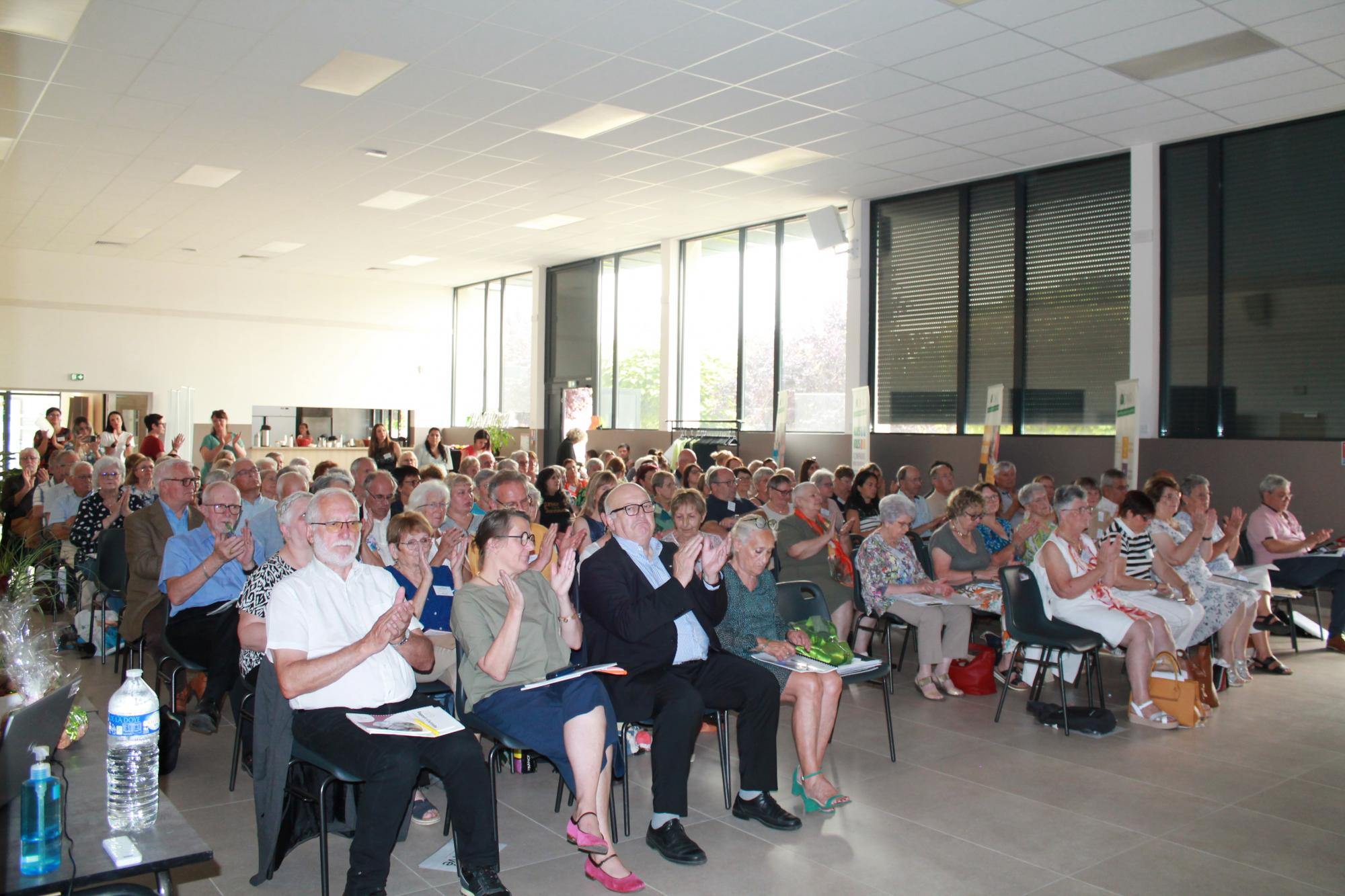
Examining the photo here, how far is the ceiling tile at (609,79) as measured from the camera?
7.32m

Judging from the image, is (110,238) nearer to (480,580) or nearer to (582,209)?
(582,209)

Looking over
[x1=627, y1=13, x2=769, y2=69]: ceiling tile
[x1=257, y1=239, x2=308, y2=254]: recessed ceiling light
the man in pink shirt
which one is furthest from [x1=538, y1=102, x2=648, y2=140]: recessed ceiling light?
[x1=257, y1=239, x2=308, y2=254]: recessed ceiling light

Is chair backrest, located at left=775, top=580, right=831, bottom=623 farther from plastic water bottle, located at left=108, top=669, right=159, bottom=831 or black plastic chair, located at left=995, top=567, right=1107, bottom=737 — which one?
plastic water bottle, located at left=108, top=669, right=159, bottom=831

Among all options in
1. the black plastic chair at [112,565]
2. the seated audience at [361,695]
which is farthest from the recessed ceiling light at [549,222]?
the seated audience at [361,695]

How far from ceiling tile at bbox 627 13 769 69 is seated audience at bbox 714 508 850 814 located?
3.72 meters

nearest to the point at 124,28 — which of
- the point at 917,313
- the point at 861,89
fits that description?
the point at 861,89

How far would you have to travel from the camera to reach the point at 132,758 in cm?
228

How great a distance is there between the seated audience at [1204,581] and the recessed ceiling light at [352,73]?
249 inches

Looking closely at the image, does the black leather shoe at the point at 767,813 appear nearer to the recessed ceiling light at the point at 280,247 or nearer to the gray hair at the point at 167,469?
the gray hair at the point at 167,469

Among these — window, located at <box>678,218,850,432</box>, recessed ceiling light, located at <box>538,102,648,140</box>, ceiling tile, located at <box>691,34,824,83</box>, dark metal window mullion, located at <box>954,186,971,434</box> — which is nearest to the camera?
ceiling tile, located at <box>691,34,824,83</box>

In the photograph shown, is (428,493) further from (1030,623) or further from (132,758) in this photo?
(1030,623)

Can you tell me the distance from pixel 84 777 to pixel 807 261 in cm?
1110

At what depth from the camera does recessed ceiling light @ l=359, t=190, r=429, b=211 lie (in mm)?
11719

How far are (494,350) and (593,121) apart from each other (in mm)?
10943
